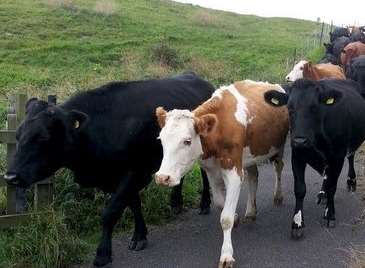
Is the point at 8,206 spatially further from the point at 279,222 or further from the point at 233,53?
the point at 233,53

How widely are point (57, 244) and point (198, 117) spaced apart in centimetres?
197

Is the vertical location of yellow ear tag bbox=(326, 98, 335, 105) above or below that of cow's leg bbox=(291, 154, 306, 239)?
above

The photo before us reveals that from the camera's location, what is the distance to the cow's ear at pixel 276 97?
7.10 meters

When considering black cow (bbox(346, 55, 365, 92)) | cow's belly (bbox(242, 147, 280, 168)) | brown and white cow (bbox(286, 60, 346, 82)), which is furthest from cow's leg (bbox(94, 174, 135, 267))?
brown and white cow (bbox(286, 60, 346, 82))

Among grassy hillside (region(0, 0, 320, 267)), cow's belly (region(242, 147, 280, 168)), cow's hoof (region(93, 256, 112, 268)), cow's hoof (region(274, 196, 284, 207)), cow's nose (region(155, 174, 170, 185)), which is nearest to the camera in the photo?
cow's nose (region(155, 174, 170, 185))

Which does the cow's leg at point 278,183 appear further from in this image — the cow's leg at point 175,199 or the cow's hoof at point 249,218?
the cow's leg at point 175,199

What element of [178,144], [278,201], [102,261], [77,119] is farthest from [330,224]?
[77,119]

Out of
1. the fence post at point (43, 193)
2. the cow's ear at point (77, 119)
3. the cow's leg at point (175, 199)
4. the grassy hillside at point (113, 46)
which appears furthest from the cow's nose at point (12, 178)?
the grassy hillside at point (113, 46)

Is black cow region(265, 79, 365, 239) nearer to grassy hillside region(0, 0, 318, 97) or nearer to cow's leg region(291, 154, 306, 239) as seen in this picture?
cow's leg region(291, 154, 306, 239)

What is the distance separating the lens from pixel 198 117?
6.14m

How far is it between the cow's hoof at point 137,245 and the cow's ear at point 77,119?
1531mm

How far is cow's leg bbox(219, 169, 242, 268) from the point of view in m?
5.92

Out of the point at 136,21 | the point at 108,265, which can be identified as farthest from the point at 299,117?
the point at 136,21

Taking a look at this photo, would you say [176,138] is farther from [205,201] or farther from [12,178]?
[205,201]
